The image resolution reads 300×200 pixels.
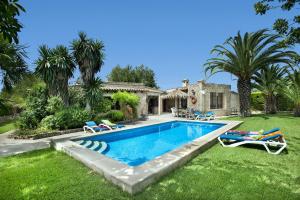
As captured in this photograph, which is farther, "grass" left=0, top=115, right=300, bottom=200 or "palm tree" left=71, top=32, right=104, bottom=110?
"palm tree" left=71, top=32, right=104, bottom=110

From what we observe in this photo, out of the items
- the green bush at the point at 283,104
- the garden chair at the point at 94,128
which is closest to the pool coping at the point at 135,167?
the garden chair at the point at 94,128

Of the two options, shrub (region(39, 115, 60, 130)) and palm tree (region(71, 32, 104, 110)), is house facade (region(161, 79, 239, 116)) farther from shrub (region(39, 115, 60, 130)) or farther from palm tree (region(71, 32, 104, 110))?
shrub (region(39, 115, 60, 130))

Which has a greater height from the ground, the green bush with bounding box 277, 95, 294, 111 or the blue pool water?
the green bush with bounding box 277, 95, 294, 111

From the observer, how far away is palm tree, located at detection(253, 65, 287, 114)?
21.3m

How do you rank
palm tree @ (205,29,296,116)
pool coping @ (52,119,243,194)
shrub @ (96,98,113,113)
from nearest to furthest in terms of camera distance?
1. pool coping @ (52,119,243,194)
2. shrub @ (96,98,113,113)
3. palm tree @ (205,29,296,116)

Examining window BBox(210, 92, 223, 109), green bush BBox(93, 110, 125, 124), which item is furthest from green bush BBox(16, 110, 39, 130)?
window BBox(210, 92, 223, 109)

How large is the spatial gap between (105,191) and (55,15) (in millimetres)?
13632

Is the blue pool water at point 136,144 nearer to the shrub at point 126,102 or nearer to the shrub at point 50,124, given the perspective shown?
the shrub at point 50,124

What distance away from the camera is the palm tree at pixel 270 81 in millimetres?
21328

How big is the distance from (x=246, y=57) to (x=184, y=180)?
17.9 m

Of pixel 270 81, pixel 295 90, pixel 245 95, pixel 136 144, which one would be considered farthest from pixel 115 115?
pixel 295 90

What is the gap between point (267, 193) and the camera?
4121 millimetres

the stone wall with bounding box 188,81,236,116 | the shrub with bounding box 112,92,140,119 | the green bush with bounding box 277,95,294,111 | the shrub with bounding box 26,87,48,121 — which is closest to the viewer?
the shrub with bounding box 26,87,48,121

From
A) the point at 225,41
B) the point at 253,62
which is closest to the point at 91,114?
the point at 225,41
